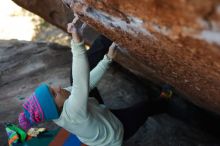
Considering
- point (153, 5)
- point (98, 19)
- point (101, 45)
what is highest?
point (153, 5)

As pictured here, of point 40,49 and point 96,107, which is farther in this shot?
point 40,49

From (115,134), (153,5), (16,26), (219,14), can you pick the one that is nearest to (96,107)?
(115,134)

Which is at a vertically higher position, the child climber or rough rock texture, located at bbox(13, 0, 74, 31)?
rough rock texture, located at bbox(13, 0, 74, 31)

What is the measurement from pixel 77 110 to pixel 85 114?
0.25ft

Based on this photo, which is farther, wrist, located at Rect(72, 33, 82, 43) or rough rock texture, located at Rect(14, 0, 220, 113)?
wrist, located at Rect(72, 33, 82, 43)

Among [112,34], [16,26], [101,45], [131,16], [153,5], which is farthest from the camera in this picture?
[16,26]

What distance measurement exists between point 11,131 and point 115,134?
81 cm

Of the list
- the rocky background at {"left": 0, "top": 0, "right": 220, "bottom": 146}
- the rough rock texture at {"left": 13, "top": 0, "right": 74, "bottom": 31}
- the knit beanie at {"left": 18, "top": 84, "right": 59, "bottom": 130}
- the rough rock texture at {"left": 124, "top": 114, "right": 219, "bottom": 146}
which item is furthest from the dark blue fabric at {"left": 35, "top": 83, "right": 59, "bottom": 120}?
the rough rock texture at {"left": 13, "top": 0, "right": 74, "bottom": 31}

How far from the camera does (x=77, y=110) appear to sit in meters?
2.70

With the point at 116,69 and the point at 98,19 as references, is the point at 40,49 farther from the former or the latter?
the point at 98,19

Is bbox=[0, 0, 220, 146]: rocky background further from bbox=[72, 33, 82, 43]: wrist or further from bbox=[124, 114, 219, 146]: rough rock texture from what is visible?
bbox=[72, 33, 82, 43]: wrist

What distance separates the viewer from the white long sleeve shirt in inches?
102

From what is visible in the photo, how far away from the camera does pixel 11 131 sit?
3127 millimetres

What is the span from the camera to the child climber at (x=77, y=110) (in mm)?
2588
